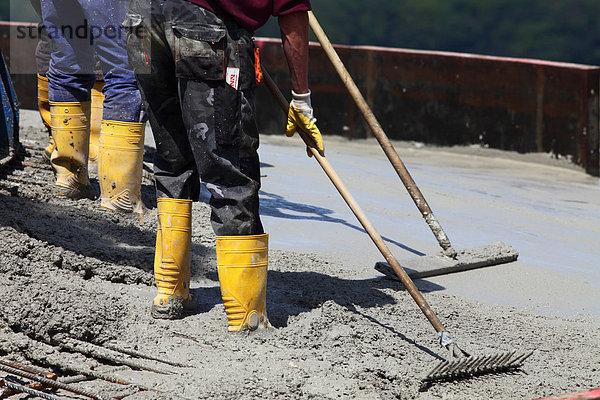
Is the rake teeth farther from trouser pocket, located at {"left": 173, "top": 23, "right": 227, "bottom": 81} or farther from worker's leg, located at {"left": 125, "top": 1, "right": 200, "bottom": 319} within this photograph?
trouser pocket, located at {"left": 173, "top": 23, "right": 227, "bottom": 81}

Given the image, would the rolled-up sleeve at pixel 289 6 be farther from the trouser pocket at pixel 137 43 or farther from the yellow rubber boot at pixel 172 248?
the yellow rubber boot at pixel 172 248

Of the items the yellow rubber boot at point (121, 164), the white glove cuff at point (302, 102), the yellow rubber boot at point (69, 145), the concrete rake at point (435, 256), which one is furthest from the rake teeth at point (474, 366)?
the yellow rubber boot at point (69, 145)

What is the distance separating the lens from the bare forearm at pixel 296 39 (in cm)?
303

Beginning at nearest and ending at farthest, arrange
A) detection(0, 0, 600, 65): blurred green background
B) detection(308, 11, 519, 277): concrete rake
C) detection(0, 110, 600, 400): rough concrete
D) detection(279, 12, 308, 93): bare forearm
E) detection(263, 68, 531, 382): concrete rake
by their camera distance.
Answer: detection(0, 110, 600, 400): rough concrete, detection(263, 68, 531, 382): concrete rake, detection(279, 12, 308, 93): bare forearm, detection(308, 11, 519, 277): concrete rake, detection(0, 0, 600, 65): blurred green background

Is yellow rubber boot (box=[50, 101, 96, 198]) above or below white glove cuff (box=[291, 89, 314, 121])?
below

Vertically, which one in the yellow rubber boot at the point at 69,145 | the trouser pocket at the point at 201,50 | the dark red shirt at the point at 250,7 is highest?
the dark red shirt at the point at 250,7

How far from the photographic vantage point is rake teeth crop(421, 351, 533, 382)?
2908 millimetres

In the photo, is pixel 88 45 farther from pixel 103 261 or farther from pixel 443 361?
pixel 443 361

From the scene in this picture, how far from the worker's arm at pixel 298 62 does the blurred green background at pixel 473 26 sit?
23.6 metres

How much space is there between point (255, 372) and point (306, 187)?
141 inches

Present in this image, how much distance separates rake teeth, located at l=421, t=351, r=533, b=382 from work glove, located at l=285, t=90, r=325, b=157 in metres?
1.05

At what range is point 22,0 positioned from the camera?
1888 centimetres

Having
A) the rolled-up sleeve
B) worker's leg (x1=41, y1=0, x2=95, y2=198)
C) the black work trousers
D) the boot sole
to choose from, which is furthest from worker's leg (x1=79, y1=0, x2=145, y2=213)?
the rolled-up sleeve

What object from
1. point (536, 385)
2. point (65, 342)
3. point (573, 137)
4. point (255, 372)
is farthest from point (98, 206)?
point (573, 137)
